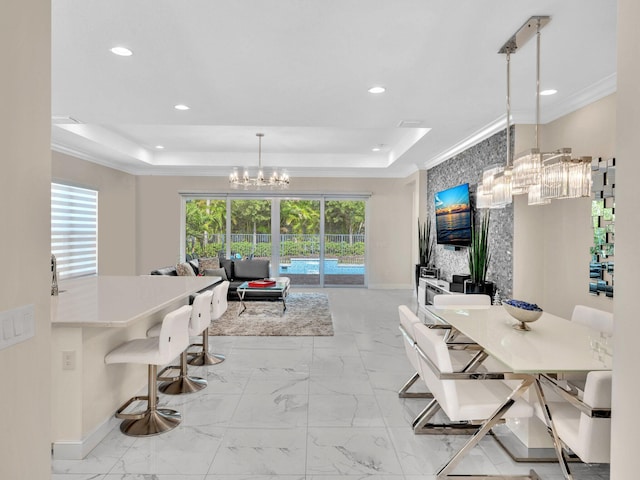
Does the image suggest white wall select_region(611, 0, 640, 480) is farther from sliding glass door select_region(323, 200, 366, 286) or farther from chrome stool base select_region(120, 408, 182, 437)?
sliding glass door select_region(323, 200, 366, 286)

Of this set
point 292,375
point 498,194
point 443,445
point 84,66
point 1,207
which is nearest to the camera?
point 1,207

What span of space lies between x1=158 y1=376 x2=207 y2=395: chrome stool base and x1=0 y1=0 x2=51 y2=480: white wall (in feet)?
6.50

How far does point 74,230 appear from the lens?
6.55 metres

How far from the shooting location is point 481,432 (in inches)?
82.7

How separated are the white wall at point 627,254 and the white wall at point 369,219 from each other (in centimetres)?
746

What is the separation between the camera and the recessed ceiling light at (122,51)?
9.28 ft

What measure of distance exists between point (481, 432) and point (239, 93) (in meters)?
3.28

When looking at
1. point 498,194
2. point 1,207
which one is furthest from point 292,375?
point 1,207

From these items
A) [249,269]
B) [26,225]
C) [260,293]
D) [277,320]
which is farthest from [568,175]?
[249,269]

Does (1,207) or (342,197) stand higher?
(342,197)

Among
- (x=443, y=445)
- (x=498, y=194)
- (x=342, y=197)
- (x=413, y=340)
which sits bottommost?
(x=443, y=445)

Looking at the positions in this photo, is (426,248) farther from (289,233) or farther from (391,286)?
(289,233)

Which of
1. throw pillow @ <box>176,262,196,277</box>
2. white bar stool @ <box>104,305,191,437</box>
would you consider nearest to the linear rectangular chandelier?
white bar stool @ <box>104,305,191,437</box>

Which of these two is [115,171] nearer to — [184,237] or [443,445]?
[184,237]
